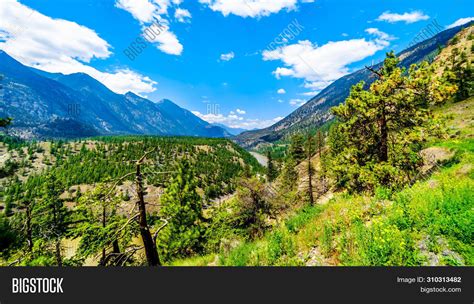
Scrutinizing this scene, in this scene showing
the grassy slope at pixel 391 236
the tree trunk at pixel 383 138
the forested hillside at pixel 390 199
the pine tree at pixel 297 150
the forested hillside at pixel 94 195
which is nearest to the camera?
the grassy slope at pixel 391 236

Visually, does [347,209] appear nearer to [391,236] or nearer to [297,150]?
[391,236]

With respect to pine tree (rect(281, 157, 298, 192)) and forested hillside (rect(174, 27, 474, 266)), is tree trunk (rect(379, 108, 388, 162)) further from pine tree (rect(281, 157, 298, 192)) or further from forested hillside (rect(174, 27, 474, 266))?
pine tree (rect(281, 157, 298, 192))

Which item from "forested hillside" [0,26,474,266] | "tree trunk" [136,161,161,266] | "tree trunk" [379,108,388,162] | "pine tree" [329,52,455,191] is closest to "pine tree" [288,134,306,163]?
"forested hillside" [0,26,474,266]

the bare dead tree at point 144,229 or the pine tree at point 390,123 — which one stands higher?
the pine tree at point 390,123

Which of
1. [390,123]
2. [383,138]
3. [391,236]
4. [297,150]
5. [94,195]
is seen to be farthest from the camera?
[297,150]

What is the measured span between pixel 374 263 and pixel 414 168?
33.3 ft

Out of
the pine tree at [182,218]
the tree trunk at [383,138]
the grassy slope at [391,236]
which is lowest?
the pine tree at [182,218]

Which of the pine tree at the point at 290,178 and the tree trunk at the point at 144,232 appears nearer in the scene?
the tree trunk at the point at 144,232

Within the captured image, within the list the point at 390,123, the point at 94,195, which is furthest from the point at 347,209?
the point at 94,195

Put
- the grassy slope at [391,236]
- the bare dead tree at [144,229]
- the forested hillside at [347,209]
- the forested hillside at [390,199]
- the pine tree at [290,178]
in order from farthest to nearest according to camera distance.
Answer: the pine tree at [290,178] < the bare dead tree at [144,229] < the forested hillside at [347,209] < the forested hillside at [390,199] < the grassy slope at [391,236]

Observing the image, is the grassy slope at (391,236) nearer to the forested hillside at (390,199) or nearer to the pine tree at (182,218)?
the forested hillside at (390,199)

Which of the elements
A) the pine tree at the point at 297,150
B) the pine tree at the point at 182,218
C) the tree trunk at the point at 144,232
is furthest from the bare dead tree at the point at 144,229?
Answer: the pine tree at the point at 297,150
